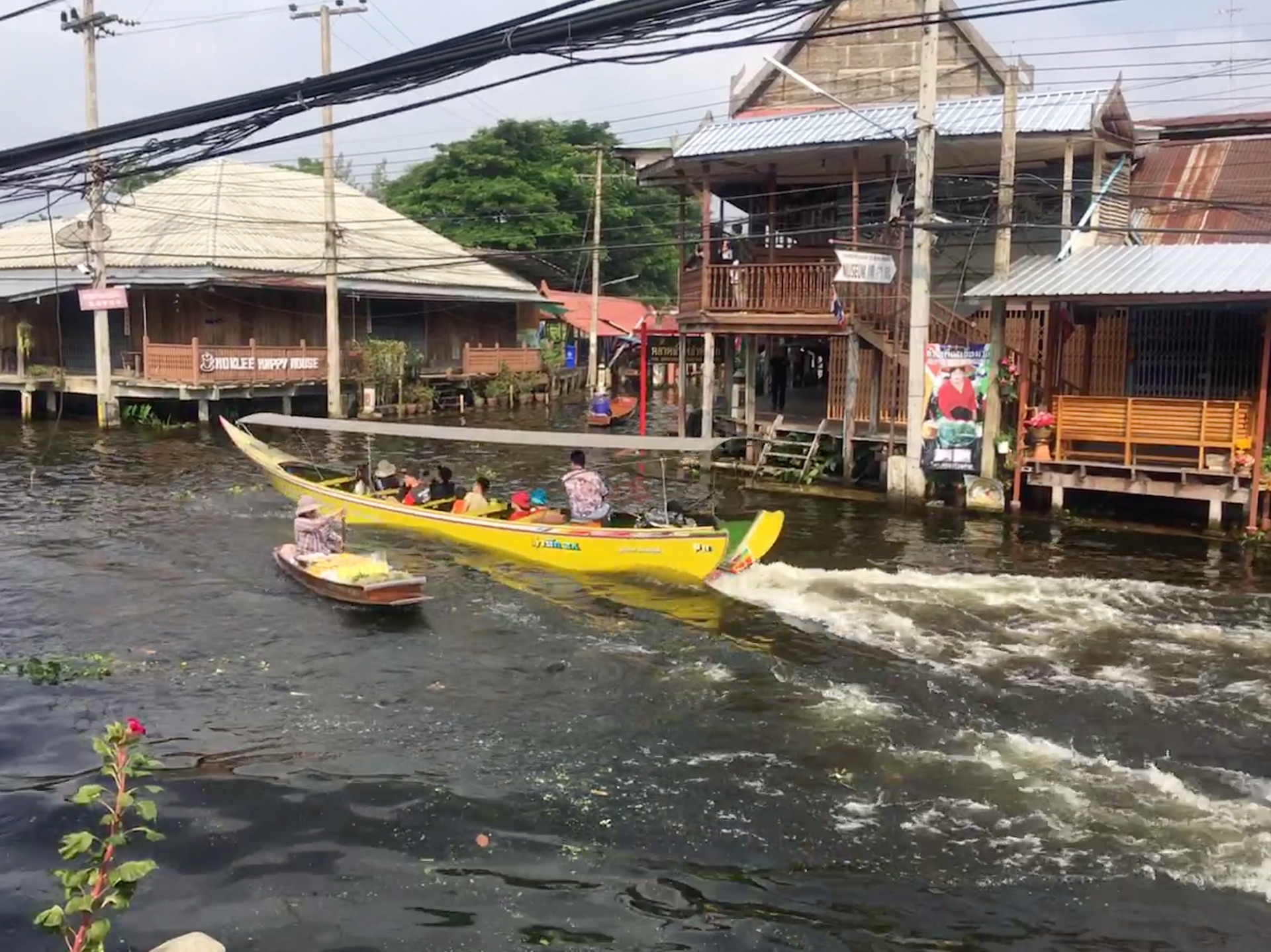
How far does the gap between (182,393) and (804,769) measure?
25773 millimetres

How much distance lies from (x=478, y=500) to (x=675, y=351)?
11985 mm

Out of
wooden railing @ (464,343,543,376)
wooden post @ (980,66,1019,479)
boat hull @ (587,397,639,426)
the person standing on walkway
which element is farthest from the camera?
wooden railing @ (464,343,543,376)

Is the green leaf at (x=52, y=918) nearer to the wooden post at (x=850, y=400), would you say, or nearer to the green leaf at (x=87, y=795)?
the green leaf at (x=87, y=795)

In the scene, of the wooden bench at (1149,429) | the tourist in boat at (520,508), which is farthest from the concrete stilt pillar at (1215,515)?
the tourist in boat at (520,508)

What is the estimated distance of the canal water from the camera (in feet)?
22.7

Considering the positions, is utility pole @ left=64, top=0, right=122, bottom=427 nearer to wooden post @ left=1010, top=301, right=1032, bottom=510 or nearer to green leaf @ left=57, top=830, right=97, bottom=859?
wooden post @ left=1010, top=301, right=1032, bottom=510

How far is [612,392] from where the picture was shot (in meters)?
44.1

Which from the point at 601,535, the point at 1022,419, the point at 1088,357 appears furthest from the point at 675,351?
the point at 601,535

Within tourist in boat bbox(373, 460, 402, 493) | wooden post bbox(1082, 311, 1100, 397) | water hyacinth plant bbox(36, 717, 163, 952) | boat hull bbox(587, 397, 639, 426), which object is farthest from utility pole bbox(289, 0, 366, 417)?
water hyacinth plant bbox(36, 717, 163, 952)

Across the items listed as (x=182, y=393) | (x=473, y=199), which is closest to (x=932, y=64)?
(x=182, y=393)

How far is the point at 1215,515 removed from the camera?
17781mm

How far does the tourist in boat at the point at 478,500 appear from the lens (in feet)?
53.7

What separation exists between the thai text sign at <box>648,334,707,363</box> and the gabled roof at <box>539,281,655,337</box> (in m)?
17.1

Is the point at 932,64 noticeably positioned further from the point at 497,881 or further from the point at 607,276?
the point at 607,276
